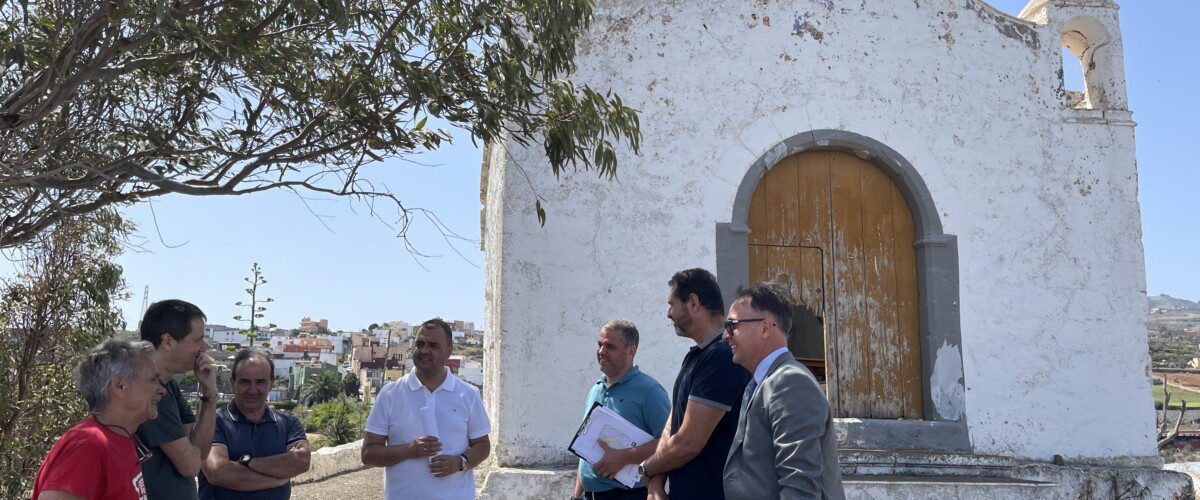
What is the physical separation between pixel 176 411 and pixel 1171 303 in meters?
162

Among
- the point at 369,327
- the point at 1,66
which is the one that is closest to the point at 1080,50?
the point at 1,66

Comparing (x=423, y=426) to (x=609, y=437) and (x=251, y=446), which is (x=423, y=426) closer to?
(x=251, y=446)

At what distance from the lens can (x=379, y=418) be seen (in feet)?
15.3

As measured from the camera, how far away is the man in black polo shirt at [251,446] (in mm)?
4109

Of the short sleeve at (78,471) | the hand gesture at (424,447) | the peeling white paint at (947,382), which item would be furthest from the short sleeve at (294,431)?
the peeling white paint at (947,382)

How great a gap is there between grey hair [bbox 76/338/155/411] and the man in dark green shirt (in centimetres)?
36

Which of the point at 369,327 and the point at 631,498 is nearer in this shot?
the point at 631,498

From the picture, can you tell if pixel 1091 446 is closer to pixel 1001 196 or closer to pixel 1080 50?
pixel 1001 196

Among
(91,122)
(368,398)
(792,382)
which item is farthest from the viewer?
(368,398)

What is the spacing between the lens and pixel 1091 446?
6895 mm

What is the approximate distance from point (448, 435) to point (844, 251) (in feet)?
11.7

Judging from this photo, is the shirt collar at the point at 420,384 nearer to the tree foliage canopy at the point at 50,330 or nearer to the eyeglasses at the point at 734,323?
the eyeglasses at the point at 734,323

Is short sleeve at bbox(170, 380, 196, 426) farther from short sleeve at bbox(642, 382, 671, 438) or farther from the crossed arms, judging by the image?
short sleeve at bbox(642, 382, 671, 438)

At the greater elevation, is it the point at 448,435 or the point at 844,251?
the point at 844,251
